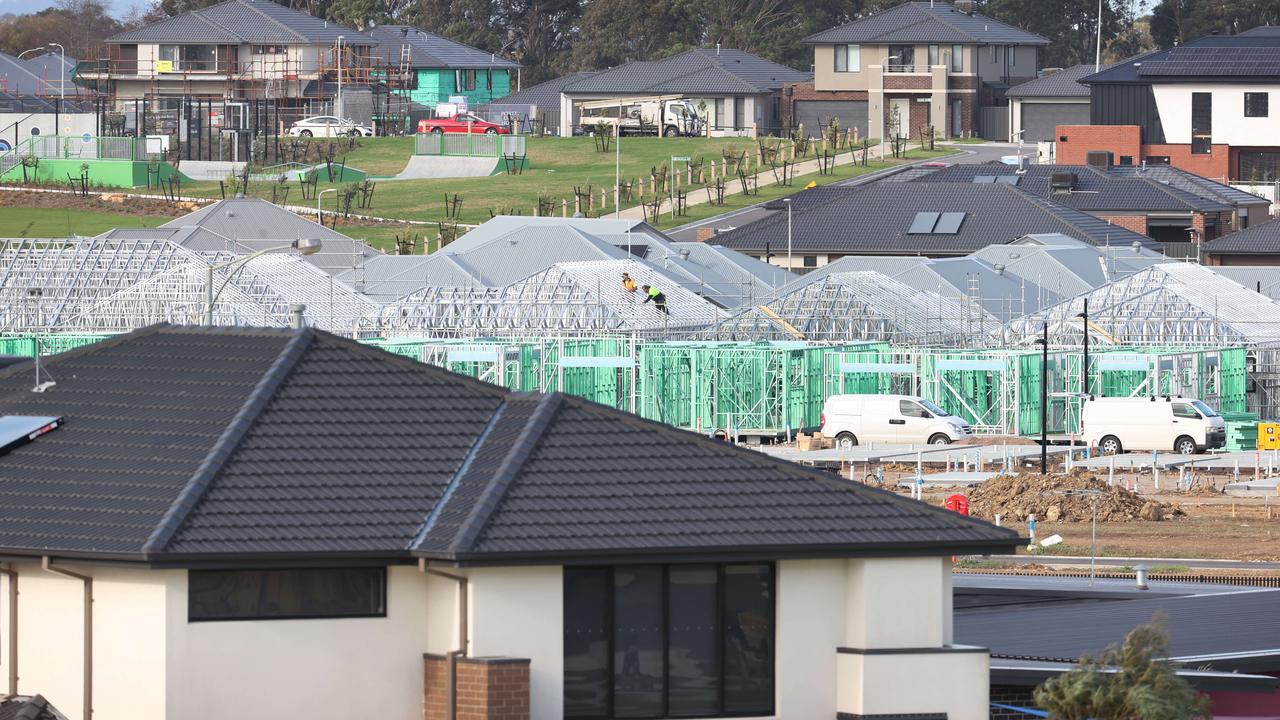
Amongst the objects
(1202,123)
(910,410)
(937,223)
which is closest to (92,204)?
(937,223)

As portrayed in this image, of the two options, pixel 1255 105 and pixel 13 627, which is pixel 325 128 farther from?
pixel 13 627

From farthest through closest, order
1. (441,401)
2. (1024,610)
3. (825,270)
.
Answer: (825,270), (1024,610), (441,401)

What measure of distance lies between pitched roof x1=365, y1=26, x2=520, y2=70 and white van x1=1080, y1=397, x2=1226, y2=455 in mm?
77833

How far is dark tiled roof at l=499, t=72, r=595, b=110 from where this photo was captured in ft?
403

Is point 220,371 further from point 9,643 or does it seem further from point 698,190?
point 698,190

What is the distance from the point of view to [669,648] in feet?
49.6

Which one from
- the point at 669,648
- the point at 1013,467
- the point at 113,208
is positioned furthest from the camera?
the point at 113,208

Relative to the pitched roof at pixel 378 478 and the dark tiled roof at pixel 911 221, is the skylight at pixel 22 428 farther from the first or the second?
the dark tiled roof at pixel 911 221

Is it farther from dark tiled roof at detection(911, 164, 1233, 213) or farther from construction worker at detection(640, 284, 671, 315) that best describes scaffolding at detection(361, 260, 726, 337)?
dark tiled roof at detection(911, 164, 1233, 213)

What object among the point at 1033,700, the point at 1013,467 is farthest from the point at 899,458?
the point at 1033,700

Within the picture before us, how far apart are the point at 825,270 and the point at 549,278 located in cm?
1137

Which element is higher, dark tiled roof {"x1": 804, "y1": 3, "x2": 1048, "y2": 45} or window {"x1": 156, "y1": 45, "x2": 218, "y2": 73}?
dark tiled roof {"x1": 804, "y1": 3, "x2": 1048, "y2": 45}

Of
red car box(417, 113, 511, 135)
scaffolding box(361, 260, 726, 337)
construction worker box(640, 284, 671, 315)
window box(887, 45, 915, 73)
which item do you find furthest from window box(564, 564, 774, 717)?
window box(887, 45, 915, 73)

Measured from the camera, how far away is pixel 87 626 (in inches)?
587
